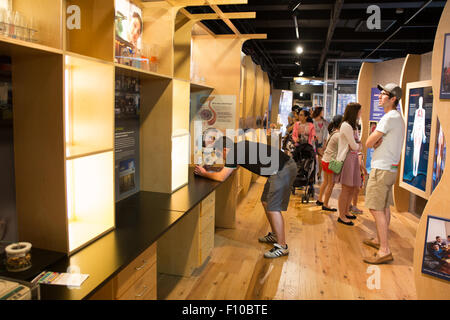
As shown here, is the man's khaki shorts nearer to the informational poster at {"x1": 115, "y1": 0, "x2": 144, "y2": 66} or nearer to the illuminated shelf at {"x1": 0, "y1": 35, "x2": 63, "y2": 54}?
the informational poster at {"x1": 115, "y1": 0, "x2": 144, "y2": 66}

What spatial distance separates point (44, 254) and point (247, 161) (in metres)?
2.09

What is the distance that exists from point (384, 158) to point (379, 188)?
314 mm

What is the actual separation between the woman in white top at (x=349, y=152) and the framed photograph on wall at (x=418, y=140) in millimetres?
913

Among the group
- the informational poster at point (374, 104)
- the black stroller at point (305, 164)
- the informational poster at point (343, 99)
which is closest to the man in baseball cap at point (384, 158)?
the black stroller at point (305, 164)

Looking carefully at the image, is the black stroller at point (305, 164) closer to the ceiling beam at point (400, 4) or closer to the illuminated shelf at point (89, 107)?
the ceiling beam at point (400, 4)

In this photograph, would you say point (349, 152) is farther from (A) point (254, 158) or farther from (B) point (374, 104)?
(B) point (374, 104)

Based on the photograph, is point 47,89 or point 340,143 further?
point 340,143

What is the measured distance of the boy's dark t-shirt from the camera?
Answer: 3.49m

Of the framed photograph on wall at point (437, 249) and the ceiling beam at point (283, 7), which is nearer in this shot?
the framed photograph on wall at point (437, 249)

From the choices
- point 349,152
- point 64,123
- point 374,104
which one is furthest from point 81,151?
point 374,104

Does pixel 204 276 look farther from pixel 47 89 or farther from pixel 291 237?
pixel 47 89

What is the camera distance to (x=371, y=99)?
22.5 feet

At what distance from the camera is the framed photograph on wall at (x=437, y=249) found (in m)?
2.61
